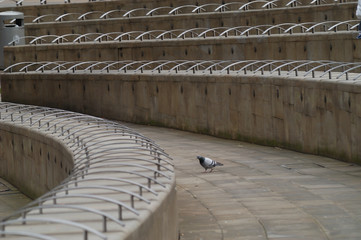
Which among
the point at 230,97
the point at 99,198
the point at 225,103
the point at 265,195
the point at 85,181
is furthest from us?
the point at 225,103

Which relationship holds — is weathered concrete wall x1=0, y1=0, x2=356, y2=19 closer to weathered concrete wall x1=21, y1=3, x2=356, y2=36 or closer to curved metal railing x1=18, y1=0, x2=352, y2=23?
curved metal railing x1=18, y1=0, x2=352, y2=23

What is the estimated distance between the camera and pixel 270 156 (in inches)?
917

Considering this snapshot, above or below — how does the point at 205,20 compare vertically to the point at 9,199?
above

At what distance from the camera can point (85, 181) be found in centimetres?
1396

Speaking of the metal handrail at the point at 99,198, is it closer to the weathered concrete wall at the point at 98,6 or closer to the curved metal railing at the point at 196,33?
the curved metal railing at the point at 196,33

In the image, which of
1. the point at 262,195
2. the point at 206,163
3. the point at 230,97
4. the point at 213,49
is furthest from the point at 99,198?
the point at 213,49

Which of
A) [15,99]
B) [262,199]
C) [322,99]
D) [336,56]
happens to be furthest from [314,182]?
[15,99]

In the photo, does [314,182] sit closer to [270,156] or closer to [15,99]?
[270,156]

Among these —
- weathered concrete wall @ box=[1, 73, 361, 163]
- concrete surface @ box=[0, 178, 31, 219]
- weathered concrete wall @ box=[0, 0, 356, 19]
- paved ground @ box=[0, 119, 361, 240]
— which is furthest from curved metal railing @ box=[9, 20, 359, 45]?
concrete surface @ box=[0, 178, 31, 219]

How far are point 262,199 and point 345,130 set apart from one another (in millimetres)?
4648

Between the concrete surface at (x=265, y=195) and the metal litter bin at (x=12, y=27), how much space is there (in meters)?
13.4

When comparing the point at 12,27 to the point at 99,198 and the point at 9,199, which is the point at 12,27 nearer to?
the point at 9,199

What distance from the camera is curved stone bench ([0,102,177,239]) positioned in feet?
35.9

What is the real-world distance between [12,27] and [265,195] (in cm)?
2067
